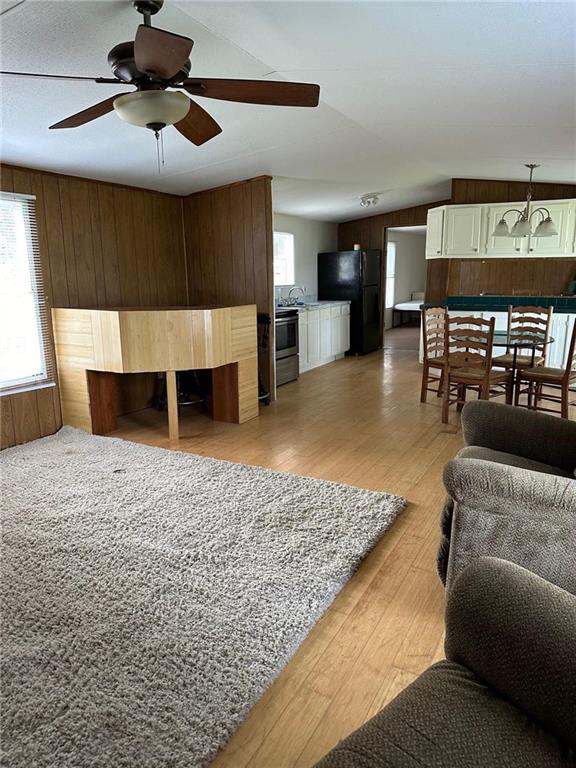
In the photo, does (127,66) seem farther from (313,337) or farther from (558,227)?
(558,227)

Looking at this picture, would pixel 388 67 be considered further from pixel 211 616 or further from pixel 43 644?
pixel 43 644

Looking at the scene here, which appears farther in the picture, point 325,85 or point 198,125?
point 325,85

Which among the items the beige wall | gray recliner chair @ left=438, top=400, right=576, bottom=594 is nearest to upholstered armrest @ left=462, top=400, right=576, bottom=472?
gray recliner chair @ left=438, top=400, right=576, bottom=594

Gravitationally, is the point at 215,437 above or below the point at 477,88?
below

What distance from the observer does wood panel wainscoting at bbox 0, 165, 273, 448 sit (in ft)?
13.4

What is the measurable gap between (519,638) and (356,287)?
23.2 ft

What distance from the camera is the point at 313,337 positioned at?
6875 millimetres

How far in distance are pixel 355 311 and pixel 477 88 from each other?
5220 mm

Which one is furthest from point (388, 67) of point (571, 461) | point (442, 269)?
point (442, 269)

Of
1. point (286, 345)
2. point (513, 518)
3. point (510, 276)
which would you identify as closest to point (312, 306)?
point (286, 345)

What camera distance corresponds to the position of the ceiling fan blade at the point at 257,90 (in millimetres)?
1930

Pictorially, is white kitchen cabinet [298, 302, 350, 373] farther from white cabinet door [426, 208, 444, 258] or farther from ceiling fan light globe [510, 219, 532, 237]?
ceiling fan light globe [510, 219, 532, 237]

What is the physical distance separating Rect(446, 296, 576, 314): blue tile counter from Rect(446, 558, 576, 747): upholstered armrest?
511 centimetres

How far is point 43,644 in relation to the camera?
179 centimetres
